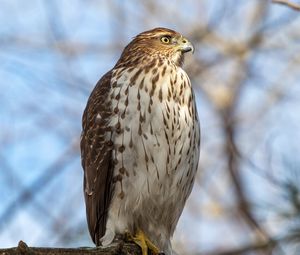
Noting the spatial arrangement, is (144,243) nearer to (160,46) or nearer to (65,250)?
(65,250)

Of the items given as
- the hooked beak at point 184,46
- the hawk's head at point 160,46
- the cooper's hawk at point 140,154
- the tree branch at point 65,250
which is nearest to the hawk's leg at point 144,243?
the cooper's hawk at point 140,154

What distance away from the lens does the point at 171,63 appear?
6441mm

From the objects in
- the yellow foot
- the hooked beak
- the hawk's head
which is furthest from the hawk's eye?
the yellow foot

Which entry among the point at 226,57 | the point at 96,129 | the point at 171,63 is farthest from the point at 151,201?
the point at 226,57

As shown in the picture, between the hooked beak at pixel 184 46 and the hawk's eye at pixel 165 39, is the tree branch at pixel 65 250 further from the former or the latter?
the hawk's eye at pixel 165 39

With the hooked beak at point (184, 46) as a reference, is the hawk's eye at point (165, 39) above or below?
above

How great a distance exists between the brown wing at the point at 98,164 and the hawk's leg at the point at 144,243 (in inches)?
10.0

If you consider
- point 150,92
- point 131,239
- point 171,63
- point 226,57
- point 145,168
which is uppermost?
point 226,57

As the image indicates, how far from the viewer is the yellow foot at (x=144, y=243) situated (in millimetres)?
5653

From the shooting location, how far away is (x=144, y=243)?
18.8 feet

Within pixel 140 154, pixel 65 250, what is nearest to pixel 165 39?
pixel 140 154

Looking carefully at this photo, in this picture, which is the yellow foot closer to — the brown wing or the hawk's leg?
the hawk's leg

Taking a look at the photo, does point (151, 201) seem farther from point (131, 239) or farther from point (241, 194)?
point (241, 194)

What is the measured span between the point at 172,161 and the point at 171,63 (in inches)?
35.9
